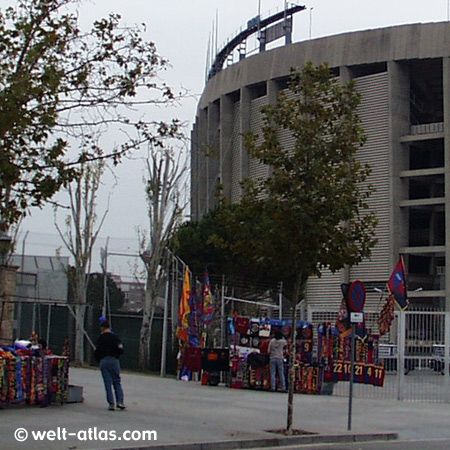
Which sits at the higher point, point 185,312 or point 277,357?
point 185,312

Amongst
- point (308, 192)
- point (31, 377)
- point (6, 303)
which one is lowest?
point (31, 377)

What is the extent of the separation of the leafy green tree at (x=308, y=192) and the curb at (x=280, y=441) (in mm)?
519

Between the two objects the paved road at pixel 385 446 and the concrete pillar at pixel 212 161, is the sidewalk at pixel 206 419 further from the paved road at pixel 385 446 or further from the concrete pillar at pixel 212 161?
the concrete pillar at pixel 212 161

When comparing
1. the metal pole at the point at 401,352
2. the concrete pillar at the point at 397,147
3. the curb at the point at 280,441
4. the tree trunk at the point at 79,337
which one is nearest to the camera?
the curb at the point at 280,441

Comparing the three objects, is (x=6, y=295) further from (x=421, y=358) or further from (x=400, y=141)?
(x=400, y=141)

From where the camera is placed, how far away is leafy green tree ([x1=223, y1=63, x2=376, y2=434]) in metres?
15.2

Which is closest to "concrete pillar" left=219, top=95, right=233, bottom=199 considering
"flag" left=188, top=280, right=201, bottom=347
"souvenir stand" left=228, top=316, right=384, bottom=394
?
"flag" left=188, top=280, right=201, bottom=347

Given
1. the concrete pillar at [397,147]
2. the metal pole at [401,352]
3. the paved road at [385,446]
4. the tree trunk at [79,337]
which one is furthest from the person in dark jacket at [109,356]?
the concrete pillar at [397,147]

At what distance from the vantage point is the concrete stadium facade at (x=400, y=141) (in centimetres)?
5806

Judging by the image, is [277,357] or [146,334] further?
[146,334]

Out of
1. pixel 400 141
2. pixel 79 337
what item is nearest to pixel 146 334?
pixel 79 337

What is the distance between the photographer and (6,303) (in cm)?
2119

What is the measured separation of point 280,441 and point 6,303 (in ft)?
30.6

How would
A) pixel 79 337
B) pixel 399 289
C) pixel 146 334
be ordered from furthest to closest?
pixel 79 337 < pixel 146 334 < pixel 399 289
